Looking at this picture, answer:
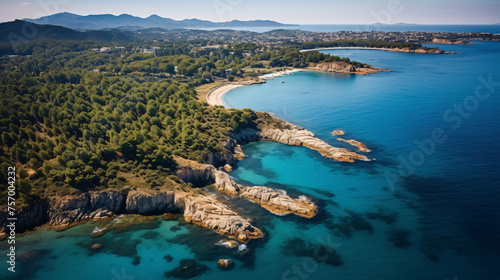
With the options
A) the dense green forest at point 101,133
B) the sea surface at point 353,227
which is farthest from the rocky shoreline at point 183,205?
the dense green forest at point 101,133

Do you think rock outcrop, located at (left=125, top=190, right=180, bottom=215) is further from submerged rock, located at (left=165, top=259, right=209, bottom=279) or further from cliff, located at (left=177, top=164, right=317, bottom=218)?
submerged rock, located at (left=165, top=259, right=209, bottom=279)

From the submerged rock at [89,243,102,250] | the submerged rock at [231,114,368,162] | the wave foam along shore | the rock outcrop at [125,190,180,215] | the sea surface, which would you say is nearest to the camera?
the sea surface

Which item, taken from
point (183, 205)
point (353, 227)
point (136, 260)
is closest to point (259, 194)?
point (183, 205)

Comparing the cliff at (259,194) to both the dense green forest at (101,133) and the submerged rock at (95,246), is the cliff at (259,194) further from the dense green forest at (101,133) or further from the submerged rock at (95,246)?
the submerged rock at (95,246)

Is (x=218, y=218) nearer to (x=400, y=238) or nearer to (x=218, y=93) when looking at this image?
(x=400, y=238)

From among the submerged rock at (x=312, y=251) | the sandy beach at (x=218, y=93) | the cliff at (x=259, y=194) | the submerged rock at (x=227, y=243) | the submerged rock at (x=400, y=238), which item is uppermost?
the sandy beach at (x=218, y=93)

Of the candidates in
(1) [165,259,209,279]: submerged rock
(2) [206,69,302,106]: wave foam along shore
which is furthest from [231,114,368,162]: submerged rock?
(1) [165,259,209,279]: submerged rock

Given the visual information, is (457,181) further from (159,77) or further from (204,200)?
(159,77)
